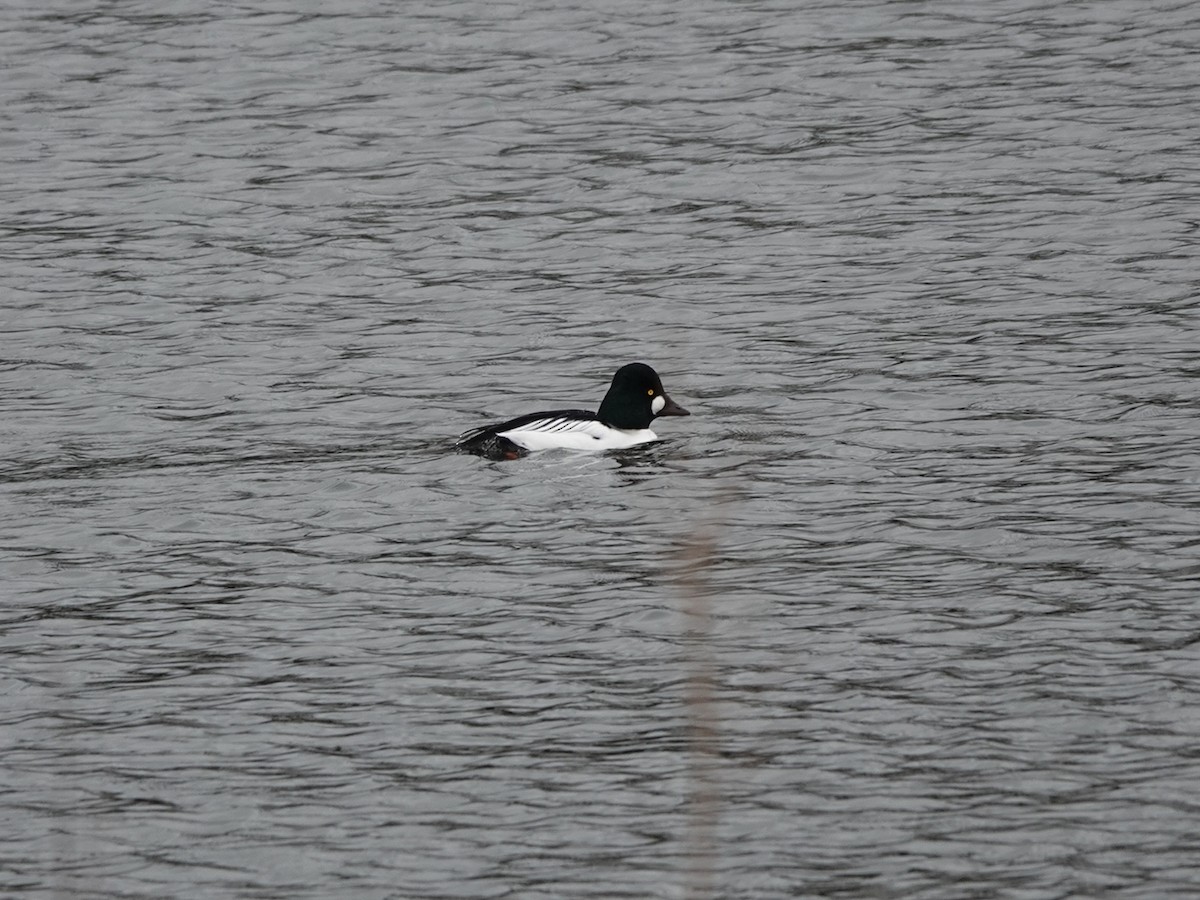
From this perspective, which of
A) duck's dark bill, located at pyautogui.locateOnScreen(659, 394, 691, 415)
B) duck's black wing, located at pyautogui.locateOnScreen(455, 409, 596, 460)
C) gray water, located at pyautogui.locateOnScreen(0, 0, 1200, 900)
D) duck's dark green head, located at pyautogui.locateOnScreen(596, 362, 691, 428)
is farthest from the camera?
duck's dark bill, located at pyautogui.locateOnScreen(659, 394, 691, 415)

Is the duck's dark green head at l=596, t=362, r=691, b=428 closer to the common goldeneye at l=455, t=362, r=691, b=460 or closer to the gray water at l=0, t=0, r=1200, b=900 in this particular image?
the common goldeneye at l=455, t=362, r=691, b=460

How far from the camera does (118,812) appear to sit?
9.92 m

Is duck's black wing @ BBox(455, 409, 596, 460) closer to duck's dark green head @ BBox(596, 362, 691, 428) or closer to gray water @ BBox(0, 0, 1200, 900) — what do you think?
gray water @ BBox(0, 0, 1200, 900)

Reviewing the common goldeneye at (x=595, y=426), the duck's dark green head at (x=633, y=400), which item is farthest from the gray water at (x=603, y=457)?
the duck's dark green head at (x=633, y=400)

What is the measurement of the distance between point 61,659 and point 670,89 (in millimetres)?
15706

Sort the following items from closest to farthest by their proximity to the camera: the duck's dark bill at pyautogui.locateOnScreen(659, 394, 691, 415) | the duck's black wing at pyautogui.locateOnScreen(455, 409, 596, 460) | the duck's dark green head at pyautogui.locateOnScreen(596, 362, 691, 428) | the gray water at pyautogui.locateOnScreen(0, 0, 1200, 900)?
the gray water at pyautogui.locateOnScreen(0, 0, 1200, 900), the duck's black wing at pyautogui.locateOnScreen(455, 409, 596, 460), the duck's dark green head at pyautogui.locateOnScreen(596, 362, 691, 428), the duck's dark bill at pyautogui.locateOnScreen(659, 394, 691, 415)

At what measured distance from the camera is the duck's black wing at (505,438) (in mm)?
15289

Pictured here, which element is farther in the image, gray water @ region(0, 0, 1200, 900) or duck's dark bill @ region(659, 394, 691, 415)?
duck's dark bill @ region(659, 394, 691, 415)

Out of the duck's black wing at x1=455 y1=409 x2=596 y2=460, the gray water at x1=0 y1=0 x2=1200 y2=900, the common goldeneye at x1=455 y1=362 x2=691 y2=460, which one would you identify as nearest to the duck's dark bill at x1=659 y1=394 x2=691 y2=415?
the common goldeneye at x1=455 y1=362 x2=691 y2=460

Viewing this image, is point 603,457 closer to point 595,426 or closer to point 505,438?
point 595,426

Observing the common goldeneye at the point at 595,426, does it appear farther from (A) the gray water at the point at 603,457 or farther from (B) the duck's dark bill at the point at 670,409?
(A) the gray water at the point at 603,457

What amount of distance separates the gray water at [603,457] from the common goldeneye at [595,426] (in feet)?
0.74

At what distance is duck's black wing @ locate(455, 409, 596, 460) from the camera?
602 inches

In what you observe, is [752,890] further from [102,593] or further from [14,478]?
[14,478]
